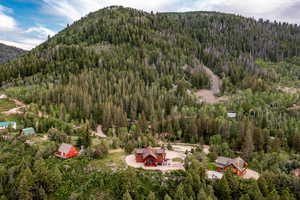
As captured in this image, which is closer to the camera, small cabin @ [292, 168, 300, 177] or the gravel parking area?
the gravel parking area

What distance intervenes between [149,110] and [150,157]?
49.4m

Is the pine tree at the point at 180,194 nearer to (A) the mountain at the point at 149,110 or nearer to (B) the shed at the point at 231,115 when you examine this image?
(A) the mountain at the point at 149,110

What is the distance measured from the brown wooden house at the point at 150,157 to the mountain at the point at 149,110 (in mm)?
3643

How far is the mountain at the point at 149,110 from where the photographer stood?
33.9 meters

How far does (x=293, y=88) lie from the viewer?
115 m

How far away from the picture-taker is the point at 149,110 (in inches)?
3501

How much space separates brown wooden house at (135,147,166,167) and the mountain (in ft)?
12.0

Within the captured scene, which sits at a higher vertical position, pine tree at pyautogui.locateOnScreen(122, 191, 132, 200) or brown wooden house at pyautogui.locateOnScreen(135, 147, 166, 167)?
brown wooden house at pyautogui.locateOnScreen(135, 147, 166, 167)

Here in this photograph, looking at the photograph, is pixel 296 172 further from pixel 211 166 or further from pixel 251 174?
pixel 211 166

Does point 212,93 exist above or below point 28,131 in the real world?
above

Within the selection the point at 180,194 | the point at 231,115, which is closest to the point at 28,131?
the point at 180,194

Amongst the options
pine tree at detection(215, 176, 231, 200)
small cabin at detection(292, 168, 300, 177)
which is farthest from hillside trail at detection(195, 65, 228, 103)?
pine tree at detection(215, 176, 231, 200)

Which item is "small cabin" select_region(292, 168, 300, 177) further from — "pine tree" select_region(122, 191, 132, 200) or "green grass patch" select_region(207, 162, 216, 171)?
"pine tree" select_region(122, 191, 132, 200)

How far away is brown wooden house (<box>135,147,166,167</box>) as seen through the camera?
39.9m
